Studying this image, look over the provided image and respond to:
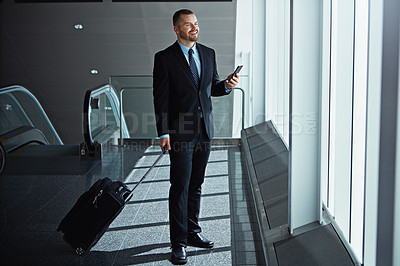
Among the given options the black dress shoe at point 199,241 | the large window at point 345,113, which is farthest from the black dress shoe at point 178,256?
the large window at point 345,113

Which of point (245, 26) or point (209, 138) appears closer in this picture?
point (209, 138)

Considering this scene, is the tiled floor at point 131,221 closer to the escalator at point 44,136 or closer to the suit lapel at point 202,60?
the escalator at point 44,136

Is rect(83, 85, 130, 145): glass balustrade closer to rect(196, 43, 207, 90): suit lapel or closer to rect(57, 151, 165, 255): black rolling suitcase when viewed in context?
rect(57, 151, 165, 255): black rolling suitcase

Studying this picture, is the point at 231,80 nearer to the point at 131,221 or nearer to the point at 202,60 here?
the point at 202,60

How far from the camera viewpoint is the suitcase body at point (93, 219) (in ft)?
Result: 13.7

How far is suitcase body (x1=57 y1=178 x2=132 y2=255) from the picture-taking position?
419 cm

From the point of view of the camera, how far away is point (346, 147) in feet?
11.4

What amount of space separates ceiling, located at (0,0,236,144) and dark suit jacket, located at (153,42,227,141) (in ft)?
25.2

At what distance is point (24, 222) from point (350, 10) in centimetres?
346

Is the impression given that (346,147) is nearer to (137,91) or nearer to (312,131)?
(312,131)

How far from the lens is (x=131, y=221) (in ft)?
16.6

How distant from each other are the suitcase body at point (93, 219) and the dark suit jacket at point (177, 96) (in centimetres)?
63

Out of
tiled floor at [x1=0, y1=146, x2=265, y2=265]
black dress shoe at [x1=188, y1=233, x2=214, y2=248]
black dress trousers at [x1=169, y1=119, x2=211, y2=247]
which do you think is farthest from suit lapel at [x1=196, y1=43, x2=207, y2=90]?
tiled floor at [x1=0, y1=146, x2=265, y2=265]

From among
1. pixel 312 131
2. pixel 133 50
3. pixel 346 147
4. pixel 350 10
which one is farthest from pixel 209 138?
pixel 133 50
